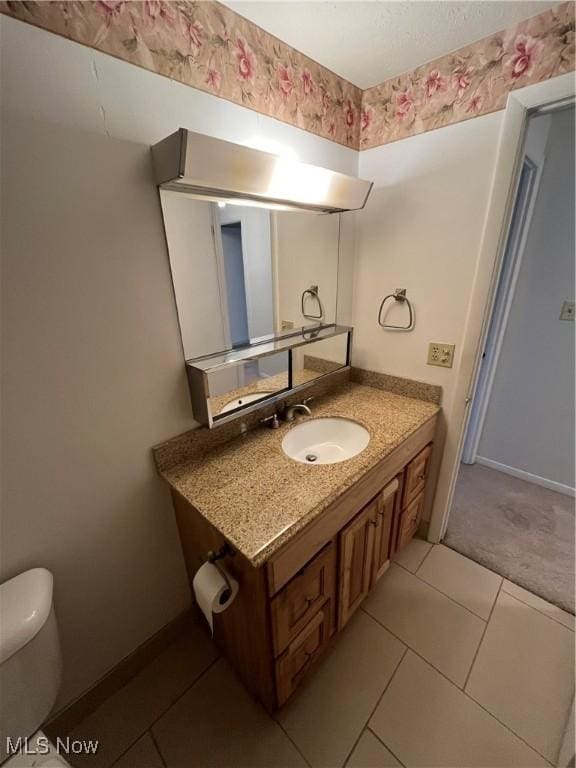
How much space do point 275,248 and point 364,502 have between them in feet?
3.47

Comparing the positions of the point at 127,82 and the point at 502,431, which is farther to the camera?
the point at 502,431

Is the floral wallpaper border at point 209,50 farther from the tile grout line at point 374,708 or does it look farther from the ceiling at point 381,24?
the tile grout line at point 374,708

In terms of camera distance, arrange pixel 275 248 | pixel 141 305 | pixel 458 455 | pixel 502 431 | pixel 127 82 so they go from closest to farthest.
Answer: pixel 127 82
pixel 141 305
pixel 275 248
pixel 458 455
pixel 502 431

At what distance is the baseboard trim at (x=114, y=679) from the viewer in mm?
1034

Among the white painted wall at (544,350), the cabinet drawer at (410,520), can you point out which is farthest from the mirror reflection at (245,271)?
the white painted wall at (544,350)

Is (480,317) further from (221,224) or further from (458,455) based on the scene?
(221,224)

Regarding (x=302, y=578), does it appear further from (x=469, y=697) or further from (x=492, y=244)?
(x=492, y=244)

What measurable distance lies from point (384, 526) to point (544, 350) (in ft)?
5.24

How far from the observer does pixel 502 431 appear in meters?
2.24

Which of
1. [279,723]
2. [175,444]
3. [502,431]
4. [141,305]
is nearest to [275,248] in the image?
[141,305]

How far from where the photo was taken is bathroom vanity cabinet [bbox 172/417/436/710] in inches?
34.3

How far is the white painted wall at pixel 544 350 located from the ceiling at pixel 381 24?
1077 mm

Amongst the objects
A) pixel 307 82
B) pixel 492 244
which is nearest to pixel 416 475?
pixel 492 244

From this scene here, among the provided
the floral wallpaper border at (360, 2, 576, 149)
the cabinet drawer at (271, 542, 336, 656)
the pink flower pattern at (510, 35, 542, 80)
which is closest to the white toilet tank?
the cabinet drawer at (271, 542, 336, 656)
